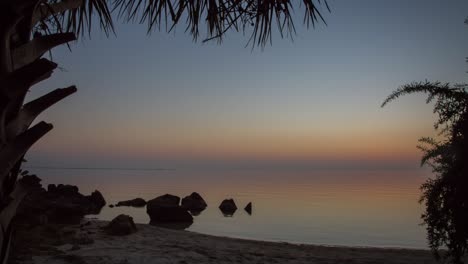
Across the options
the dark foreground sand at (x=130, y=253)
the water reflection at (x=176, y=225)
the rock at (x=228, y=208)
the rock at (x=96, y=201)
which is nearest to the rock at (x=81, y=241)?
the dark foreground sand at (x=130, y=253)

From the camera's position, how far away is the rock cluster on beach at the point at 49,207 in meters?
9.96

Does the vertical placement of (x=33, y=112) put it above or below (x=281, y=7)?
below

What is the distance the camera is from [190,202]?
36562 mm

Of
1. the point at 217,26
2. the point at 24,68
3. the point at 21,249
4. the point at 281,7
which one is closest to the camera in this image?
the point at 24,68

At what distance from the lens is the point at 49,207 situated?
17391 millimetres

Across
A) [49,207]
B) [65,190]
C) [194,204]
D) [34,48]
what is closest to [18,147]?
[34,48]

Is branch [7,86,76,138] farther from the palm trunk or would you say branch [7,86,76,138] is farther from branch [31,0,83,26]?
branch [31,0,83,26]

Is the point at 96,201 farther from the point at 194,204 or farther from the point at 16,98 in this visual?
the point at 16,98

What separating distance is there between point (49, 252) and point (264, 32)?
7.80 m

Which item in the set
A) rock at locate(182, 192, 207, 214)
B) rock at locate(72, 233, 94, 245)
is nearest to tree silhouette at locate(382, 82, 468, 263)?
rock at locate(72, 233, 94, 245)

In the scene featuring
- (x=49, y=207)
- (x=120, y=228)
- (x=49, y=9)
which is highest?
(x=49, y=9)

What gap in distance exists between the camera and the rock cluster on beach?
9.96 meters

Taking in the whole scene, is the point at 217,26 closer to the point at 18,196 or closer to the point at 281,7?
the point at 281,7

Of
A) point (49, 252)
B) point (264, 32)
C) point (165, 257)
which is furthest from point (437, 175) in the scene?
point (49, 252)
